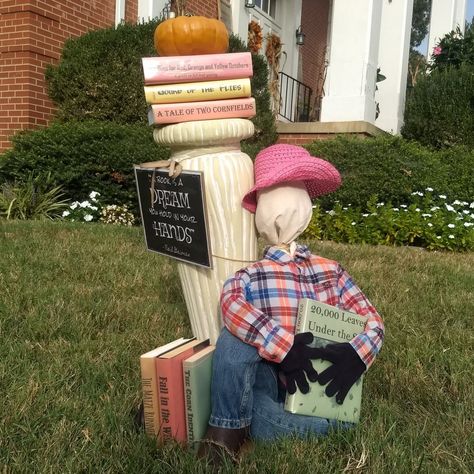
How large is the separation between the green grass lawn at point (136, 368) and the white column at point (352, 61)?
4.93 m

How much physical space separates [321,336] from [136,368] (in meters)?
1.07

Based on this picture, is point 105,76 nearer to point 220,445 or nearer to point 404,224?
point 404,224

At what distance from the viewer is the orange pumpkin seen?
7.37 ft

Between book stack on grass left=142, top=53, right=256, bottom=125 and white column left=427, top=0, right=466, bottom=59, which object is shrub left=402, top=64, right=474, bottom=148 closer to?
white column left=427, top=0, right=466, bottom=59

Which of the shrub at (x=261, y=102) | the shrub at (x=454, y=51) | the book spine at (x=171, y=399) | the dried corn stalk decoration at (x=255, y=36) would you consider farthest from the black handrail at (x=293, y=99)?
the book spine at (x=171, y=399)

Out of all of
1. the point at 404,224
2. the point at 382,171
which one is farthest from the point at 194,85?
the point at 382,171

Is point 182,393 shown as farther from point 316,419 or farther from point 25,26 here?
point 25,26

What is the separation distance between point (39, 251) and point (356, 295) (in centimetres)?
319

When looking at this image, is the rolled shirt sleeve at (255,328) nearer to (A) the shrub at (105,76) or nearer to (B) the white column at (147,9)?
(A) the shrub at (105,76)

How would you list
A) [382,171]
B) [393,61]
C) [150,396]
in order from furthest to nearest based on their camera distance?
[393,61], [382,171], [150,396]

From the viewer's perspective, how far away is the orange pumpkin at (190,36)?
7.37ft

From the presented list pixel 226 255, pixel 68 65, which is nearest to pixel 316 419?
pixel 226 255

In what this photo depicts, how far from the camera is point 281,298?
1932 millimetres

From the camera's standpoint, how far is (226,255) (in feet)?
7.24
